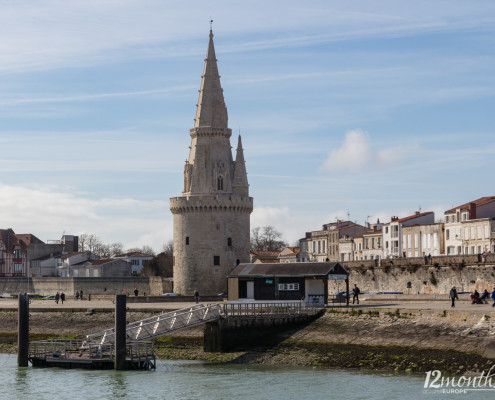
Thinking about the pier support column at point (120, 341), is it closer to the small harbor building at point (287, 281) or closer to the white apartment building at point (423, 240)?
the small harbor building at point (287, 281)

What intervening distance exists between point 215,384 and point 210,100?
40.4 metres

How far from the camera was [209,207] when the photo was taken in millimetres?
75562

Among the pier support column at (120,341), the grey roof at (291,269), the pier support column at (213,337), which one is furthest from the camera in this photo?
the grey roof at (291,269)

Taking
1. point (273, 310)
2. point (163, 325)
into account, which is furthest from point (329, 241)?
point (163, 325)

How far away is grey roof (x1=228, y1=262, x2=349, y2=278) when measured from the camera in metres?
56.7

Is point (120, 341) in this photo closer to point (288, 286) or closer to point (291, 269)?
point (288, 286)

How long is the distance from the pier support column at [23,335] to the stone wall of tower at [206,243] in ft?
98.7

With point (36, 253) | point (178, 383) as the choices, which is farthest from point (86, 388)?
point (36, 253)

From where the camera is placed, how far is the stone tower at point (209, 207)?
7525 cm

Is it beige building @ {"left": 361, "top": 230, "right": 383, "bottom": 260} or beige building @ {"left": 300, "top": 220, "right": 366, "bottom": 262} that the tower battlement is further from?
beige building @ {"left": 300, "top": 220, "right": 366, "bottom": 262}

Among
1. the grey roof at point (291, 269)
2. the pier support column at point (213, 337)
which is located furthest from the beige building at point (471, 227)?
the pier support column at point (213, 337)

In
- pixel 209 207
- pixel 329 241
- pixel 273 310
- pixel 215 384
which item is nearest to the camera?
pixel 215 384

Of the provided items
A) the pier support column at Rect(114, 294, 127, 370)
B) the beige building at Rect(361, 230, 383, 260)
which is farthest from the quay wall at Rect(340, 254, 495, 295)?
the pier support column at Rect(114, 294, 127, 370)

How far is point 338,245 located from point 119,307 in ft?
222
